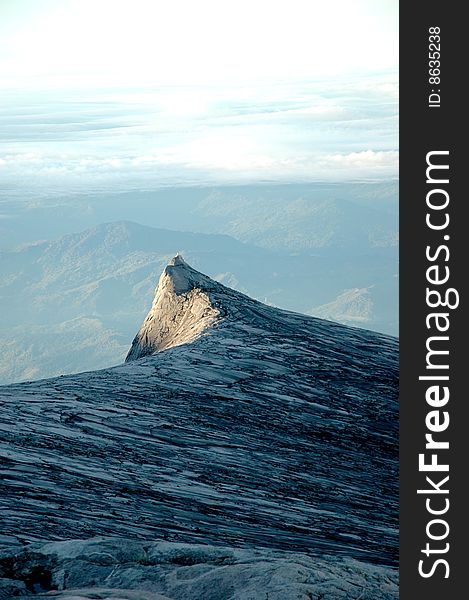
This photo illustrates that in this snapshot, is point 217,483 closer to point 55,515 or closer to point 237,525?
point 237,525

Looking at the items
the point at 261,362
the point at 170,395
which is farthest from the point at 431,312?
the point at 261,362

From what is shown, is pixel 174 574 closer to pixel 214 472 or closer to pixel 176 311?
pixel 214 472

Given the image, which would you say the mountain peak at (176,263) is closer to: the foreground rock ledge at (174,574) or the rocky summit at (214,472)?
the rocky summit at (214,472)

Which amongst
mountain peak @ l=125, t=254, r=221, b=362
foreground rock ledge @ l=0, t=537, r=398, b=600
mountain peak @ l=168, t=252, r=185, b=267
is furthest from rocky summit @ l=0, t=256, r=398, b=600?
mountain peak @ l=168, t=252, r=185, b=267

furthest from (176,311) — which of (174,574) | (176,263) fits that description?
(174,574)

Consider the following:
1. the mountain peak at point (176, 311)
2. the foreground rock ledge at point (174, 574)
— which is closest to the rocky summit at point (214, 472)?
the foreground rock ledge at point (174, 574)

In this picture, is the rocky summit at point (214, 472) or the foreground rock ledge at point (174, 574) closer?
the foreground rock ledge at point (174, 574)

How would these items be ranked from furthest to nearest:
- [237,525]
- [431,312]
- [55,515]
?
[237,525], [55,515], [431,312]
